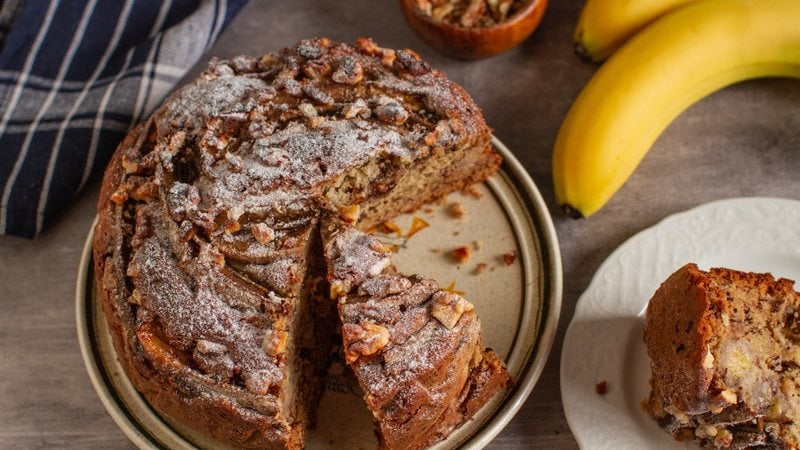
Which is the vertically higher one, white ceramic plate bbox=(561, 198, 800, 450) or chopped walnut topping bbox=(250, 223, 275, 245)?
chopped walnut topping bbox=(250, 223, 275, 245)

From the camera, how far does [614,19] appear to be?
4.11 m

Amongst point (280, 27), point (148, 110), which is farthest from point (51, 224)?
point (280, 27)

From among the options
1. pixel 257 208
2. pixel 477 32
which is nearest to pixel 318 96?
pixel 257 208

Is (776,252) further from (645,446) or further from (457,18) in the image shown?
(457,18)

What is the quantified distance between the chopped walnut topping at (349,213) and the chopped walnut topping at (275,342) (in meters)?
0.59

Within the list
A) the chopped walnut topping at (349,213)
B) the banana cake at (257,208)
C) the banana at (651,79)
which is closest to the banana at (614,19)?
the banana at (651,79)

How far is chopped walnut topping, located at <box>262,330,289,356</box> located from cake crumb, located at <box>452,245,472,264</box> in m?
1.03

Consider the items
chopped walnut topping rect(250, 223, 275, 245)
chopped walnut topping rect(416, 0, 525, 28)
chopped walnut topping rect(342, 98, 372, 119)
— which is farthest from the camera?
chopped walnut topping rect(416, 0, 525, 28)

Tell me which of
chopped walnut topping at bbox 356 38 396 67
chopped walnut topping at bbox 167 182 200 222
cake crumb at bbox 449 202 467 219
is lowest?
cake crumb at bbox 449 202 467 219

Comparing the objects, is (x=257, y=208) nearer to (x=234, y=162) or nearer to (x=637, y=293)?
(x=234, y=162)

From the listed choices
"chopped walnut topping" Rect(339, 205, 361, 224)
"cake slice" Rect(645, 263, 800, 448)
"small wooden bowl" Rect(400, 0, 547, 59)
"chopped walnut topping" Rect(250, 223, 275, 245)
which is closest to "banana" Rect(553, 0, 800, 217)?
"small wooden bowl" Rect(400, 0, 547, 59)

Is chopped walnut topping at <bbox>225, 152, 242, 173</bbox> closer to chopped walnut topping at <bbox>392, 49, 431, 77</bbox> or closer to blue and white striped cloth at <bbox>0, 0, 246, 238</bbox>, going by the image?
chopped walnut topping at <bbox>392, 49, 431, 77</bbox>

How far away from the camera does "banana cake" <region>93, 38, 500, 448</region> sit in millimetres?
3049

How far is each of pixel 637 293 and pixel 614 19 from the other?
53.4 inches
